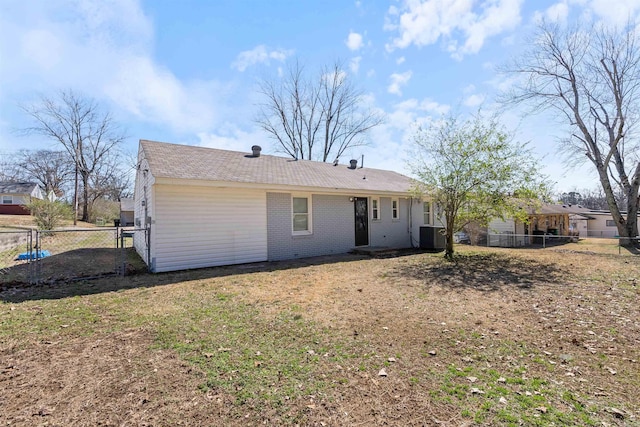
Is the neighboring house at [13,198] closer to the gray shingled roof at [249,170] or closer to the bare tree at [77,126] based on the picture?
the bare tree at [77,126]

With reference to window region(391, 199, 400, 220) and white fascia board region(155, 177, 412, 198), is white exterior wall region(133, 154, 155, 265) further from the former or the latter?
window region(391, 199, 400, 220)

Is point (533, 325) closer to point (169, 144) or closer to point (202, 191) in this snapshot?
point (202, 191)

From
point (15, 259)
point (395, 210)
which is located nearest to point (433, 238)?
point (395, 210)

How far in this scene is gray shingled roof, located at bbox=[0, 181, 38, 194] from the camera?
3444cm

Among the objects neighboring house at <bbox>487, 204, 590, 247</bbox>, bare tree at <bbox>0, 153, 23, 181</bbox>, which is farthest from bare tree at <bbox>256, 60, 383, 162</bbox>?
bare tree at <bbox>0, 153, 23, 181</bbox>

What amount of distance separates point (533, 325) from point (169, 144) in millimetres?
11345

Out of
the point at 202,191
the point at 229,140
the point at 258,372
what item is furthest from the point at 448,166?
the point at 229,140

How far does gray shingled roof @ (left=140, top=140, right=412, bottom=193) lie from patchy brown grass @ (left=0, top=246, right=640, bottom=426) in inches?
143

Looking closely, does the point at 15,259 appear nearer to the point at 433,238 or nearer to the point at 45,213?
the point at 45,213

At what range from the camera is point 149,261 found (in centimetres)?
854

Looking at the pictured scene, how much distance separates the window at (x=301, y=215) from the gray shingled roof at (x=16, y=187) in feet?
134

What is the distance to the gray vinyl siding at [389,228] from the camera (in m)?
12.9

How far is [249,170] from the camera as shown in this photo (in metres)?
10.5

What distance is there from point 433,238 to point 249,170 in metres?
8.16
